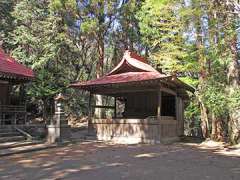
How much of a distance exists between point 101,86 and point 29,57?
8619 mm

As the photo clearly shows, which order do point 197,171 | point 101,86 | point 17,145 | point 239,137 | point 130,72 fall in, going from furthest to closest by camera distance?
1. point 130,72
2. point 101,86
3. point 239,137
4. point 17,145
5. point 197,171

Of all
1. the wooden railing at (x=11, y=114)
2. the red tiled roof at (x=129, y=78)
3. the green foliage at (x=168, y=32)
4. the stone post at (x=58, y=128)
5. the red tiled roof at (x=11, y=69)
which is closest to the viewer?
the stone post at (x=58, y=128)

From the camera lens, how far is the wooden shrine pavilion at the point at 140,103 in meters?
15.1

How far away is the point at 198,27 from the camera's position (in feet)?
55.3

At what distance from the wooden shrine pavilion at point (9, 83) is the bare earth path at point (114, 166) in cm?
535

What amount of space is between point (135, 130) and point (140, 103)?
3.78 m

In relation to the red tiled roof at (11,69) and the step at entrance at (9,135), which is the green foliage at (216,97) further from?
the red tiled roof at (11,69)

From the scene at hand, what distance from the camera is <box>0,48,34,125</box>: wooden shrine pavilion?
15.6 meters

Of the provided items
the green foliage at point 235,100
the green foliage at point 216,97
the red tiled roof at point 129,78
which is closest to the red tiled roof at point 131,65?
the red tiled roof at point 129,78

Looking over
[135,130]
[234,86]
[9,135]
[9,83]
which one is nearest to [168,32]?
[234,86]

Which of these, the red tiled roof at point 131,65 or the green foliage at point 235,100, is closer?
the green foliage at point 235,100

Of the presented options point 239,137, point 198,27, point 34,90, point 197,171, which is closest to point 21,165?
point 197,171

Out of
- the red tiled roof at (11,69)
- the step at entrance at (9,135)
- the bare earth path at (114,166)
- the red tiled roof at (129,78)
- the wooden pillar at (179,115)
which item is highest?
the red tiled roof at (11,69)

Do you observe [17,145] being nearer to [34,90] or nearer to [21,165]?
[21,165]
